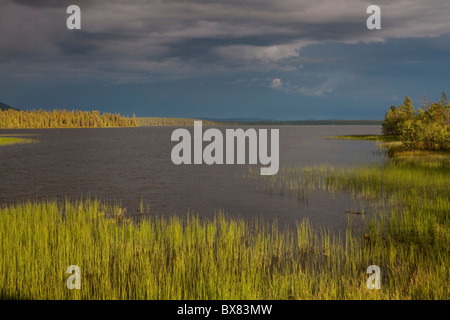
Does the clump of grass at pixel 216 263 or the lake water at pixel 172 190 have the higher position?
the lake water at pixel 172 190

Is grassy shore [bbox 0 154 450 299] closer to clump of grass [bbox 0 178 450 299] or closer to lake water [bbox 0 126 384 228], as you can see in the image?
clump of grass [bbox 0 178 450 299]

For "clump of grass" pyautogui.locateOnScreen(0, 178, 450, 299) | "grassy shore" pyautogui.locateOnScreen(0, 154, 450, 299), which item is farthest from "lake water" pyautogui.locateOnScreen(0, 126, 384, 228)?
"clump of grass" pyautogui.locateOnScreen(0, 178, 450, 299)

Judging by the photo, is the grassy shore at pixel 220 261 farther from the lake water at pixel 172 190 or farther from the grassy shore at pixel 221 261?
the lake water at pixel 172 190

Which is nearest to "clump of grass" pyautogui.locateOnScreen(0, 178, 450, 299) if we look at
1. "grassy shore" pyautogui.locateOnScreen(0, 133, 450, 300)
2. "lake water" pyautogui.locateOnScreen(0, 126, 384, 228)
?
"grassy shore" pyautogui.locateOnScreen(0, 133, 450, 300)

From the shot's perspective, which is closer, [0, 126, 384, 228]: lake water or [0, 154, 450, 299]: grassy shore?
[0, 154, 450, 299]: grassy shore

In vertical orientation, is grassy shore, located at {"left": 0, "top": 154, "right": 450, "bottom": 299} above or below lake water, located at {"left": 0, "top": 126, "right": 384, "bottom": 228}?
below

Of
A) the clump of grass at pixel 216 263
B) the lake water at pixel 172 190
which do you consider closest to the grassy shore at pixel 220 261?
the clump of grass at pixel 216 263

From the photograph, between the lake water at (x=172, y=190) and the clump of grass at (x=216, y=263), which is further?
the lake water at (x=172, y=190)

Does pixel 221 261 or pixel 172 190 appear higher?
pixel 172 190

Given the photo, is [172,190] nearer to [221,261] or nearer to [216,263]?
[216,263]

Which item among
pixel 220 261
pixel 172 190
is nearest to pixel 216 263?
pixel 220 261

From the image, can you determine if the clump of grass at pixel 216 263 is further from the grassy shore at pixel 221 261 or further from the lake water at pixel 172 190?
the lake water at pixel 172 190
